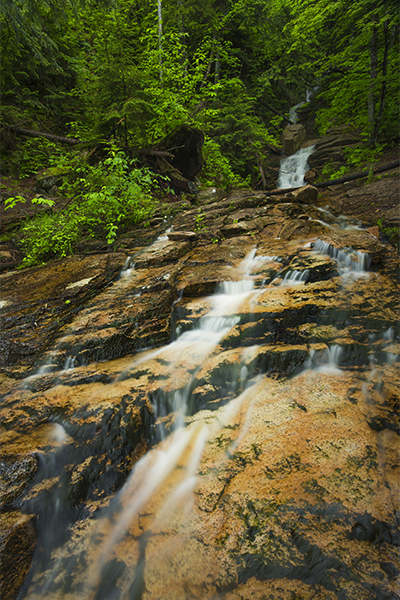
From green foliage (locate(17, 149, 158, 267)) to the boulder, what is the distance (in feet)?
40.3

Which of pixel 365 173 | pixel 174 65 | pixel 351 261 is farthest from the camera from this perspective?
→ pixel 174 65

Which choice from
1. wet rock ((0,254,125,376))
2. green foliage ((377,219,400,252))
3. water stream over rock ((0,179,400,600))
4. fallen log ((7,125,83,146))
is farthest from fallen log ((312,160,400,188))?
fallen log ((7,125,83,146))

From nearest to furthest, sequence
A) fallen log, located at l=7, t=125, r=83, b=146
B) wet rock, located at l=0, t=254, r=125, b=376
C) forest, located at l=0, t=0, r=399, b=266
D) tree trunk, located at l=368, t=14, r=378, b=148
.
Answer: wet rock, located at l=0, t=254, r=125, b=376 → forest, located at l=0, t=0, r=399, b=266 → fallen log, located at l=7, t=125, r=83, b=146 → tree trunk, located at l=368, t=14, r=378, b=148

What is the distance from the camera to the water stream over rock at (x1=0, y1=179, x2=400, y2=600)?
1812mm

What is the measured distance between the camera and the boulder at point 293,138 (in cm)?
1586

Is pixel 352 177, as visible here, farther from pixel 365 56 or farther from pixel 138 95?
pixel 138 95

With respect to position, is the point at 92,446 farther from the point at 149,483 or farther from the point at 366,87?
the point at 366,87

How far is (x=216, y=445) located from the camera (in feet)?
8.63

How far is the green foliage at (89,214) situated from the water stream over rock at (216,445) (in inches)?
104

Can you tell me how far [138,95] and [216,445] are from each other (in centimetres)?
876

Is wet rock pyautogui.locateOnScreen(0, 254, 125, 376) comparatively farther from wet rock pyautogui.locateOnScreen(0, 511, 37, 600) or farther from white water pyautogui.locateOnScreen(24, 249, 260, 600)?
wet rock pyautogui.locateOnScreen(0, 511, 37, 600)

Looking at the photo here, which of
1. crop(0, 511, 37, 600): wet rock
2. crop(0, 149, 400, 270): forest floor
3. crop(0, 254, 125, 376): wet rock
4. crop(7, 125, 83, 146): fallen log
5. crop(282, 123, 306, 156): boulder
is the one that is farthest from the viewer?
crop(282, 123, 306, 156): boulder

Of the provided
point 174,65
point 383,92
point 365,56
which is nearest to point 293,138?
point 365,56

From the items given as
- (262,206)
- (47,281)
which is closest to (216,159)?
(262,206)
